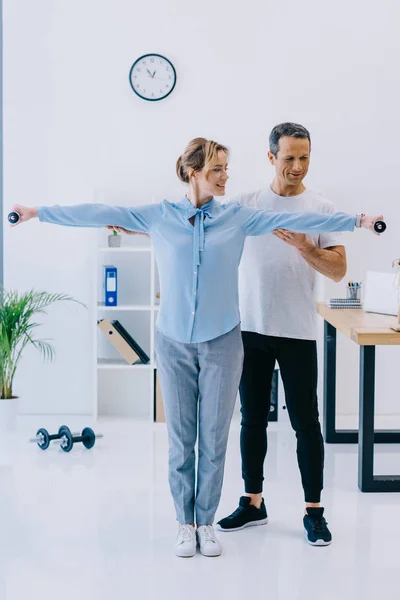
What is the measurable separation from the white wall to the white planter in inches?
33.3

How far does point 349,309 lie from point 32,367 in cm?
210

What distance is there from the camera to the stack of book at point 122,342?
494 cm

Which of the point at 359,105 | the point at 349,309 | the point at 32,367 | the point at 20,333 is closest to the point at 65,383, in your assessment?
the point at 32,367

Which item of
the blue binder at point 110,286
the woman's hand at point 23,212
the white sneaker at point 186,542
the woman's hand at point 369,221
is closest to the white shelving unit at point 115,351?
the blue binder at point 110,286

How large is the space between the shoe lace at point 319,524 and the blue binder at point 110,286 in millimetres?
2316

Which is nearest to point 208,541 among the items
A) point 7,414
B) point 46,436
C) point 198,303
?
point 198,303

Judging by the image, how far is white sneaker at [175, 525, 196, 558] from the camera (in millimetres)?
2801

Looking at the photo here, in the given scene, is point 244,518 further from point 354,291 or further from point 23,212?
point 354,291

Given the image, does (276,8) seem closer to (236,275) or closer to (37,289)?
(37,289)

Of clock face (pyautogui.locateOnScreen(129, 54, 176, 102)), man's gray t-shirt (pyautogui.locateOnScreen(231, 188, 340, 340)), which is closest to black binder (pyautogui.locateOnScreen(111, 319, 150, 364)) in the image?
clock face (pyautogui.locateOnScreen(129, 54, 176, 102))

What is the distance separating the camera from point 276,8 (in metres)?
4.93

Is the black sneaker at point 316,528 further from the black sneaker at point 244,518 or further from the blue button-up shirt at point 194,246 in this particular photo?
the blue button-up shirt at point 194,246

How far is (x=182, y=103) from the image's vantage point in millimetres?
5004

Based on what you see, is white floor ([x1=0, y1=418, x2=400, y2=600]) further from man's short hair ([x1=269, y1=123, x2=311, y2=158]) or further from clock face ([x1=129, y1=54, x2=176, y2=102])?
clock face ([x1=129, y1=54, x2=176, y2=102])
